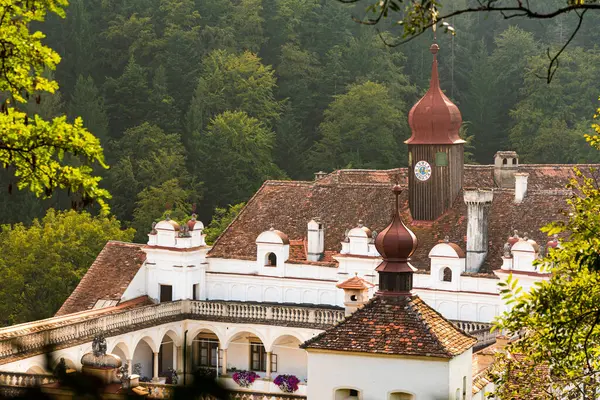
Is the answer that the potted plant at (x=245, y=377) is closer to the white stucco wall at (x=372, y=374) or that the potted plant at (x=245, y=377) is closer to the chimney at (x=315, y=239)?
the chimney at (x=315, y=239)

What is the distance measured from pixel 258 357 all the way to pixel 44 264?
10.7 metres

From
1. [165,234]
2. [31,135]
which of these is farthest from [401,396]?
[165,234]

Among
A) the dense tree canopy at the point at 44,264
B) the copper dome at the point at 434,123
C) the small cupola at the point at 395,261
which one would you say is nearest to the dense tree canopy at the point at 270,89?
the dense tree canopy at the point at 44,264

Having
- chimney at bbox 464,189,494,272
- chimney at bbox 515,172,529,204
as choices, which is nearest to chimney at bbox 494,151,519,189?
chimney at bbox 515,172,529,204

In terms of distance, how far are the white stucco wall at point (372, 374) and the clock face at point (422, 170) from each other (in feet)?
108

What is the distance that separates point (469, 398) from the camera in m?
27.8

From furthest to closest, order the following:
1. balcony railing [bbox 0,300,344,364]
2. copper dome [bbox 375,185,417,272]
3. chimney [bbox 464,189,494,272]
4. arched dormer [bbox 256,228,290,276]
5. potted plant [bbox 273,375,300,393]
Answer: arched dormer [bbox 256,228,290,276]
chimney [bbox 464,189,494,272]
potted plant [bbox 273,375,300,393]
balcony railing [bbox 0,300,344,364]
copper dome [bbox 375,185,417,272]

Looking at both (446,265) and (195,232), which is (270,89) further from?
(446,265)

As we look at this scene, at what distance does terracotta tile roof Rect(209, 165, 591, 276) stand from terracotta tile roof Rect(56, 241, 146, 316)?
9.87ft

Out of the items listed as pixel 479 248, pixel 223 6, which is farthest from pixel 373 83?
pixel 479 248

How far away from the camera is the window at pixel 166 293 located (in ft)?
186

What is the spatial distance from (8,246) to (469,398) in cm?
3890

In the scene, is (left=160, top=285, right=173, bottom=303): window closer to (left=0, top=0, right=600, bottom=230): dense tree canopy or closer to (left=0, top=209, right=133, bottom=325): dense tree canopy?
(left=0, top=209, right=133, bottom=325): dense tree canopy

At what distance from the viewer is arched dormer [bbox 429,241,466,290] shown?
2076 inches
